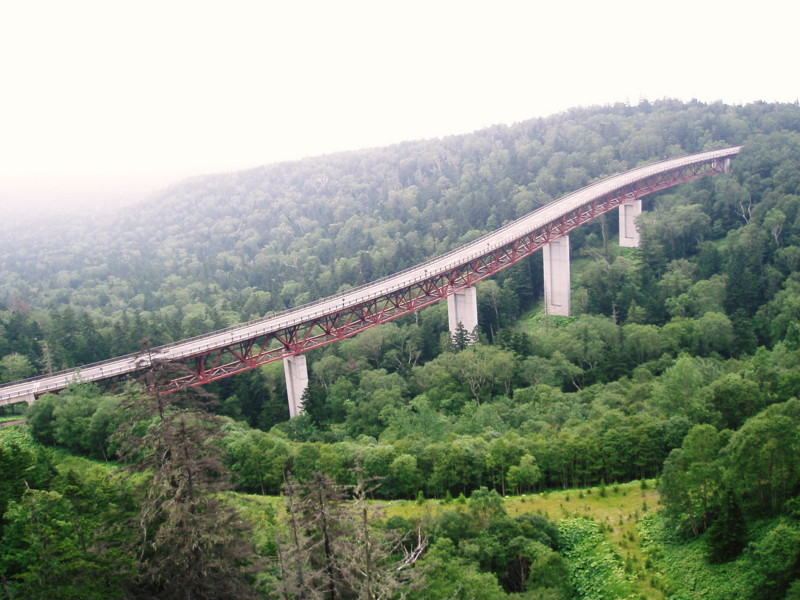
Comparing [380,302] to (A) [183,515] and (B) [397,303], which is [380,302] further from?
(A) [183,515]

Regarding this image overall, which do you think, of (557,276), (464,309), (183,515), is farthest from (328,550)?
(557,276)

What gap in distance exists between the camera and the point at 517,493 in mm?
30484

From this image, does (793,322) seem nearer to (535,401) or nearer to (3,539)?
(535,401)

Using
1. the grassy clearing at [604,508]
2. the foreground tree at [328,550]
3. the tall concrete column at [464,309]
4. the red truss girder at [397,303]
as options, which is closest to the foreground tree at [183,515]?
the foreground tree at [328,550]

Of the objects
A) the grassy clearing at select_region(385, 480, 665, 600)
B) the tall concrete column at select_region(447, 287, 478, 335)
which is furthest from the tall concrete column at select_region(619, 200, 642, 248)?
the grassy clearing at select_region(385, 480, 665, 600)

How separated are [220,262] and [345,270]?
35886 mm

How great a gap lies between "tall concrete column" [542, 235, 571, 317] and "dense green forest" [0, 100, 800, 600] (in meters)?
2.39

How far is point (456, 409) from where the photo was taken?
152ft

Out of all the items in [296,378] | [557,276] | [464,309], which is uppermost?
[557,276]

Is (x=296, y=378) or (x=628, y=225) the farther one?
(x=628, y=225)

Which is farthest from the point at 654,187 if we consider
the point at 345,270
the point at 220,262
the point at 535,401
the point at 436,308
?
the point at 220,262

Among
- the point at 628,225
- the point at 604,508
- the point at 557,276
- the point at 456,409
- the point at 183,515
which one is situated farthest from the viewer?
the point at 628,225

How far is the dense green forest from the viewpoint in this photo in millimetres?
15836

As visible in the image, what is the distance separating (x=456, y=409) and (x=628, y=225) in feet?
153
